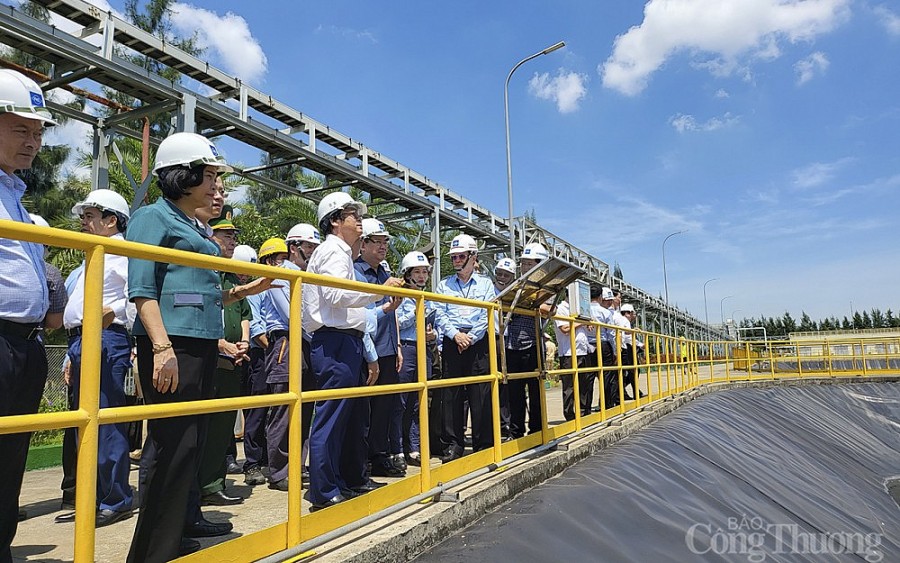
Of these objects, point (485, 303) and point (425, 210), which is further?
point (425, 210)

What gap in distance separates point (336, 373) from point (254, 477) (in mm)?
1623

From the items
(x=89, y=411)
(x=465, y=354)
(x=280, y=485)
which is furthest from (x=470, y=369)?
(x=89, y=411)

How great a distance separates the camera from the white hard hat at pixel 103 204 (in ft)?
11.0

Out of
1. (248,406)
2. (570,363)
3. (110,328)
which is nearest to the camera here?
(248,406)

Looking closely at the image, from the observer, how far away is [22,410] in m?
2.06

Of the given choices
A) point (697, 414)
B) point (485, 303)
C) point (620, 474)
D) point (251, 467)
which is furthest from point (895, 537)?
point (251, 467)

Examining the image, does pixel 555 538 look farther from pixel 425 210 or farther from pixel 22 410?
pixel 425 210

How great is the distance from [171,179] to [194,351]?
705mm

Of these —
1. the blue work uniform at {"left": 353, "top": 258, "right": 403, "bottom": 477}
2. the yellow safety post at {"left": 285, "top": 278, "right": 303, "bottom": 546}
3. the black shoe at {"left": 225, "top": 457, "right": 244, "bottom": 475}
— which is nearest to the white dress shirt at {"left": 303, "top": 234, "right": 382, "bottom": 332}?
the yellow safety post at {"left": 285, "top": 278, "right": 303, "bottom": 546}

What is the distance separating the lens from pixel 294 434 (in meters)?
2.39

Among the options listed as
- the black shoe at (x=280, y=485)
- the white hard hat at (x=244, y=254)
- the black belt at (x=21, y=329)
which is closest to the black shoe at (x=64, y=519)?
the black shoe at (x=280, y=485)

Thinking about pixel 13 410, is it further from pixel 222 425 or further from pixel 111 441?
pixel 222 425

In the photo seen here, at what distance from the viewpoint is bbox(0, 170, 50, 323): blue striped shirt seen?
200 centimetres

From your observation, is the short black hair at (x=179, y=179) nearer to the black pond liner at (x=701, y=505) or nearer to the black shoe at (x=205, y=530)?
the black shoe at (x=205, y=530)
